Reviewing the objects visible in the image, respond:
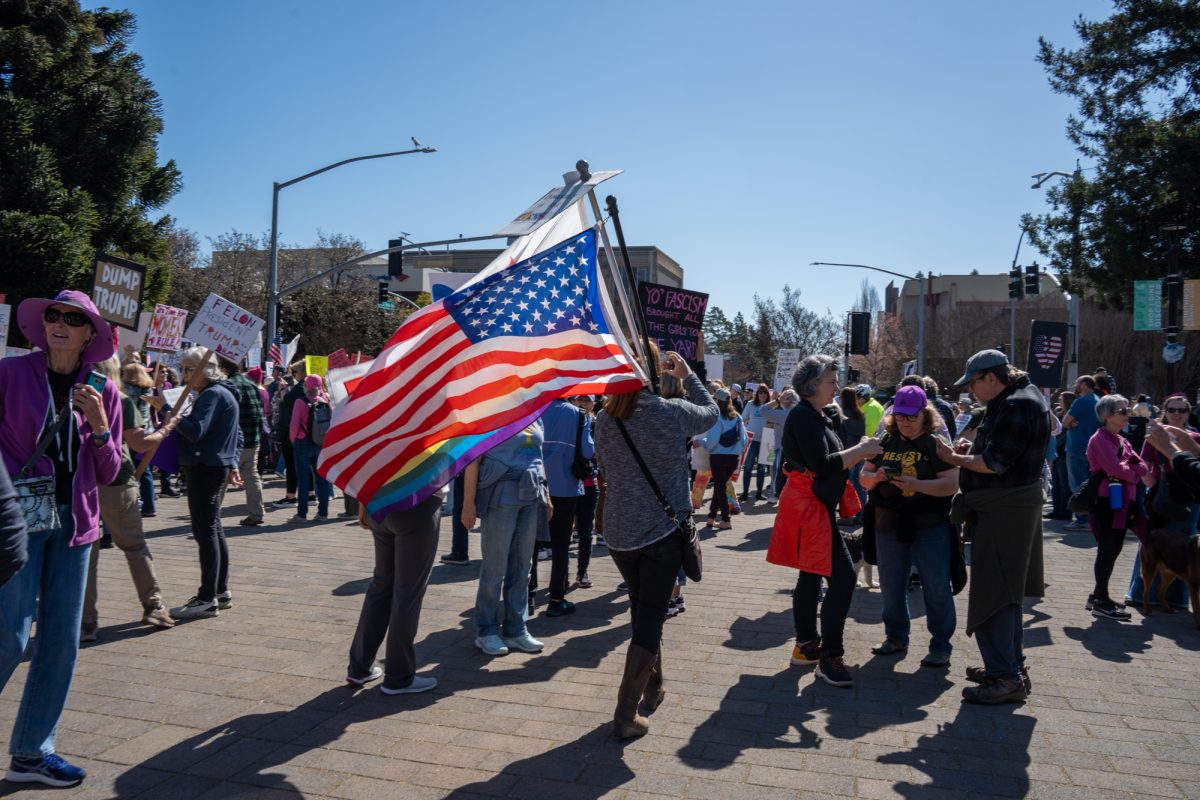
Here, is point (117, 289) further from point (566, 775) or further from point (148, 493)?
point (566, 775)

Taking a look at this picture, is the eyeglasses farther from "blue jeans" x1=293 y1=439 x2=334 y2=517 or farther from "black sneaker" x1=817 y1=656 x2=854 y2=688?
"blue jeans" x1=293 y1=439 x2=334 y2=517

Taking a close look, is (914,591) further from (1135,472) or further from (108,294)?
(108,294)

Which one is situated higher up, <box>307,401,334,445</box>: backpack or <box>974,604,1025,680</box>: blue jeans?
<box>307,401,334,445</box>: backpack

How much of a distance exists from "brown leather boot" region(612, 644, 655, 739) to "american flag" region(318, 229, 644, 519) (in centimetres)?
127

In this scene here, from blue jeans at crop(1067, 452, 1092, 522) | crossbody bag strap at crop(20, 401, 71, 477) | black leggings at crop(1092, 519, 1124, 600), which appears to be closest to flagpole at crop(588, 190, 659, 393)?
crossbody bag strap at crop(20, 401, 71, 477)

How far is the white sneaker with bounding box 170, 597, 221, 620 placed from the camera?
666 centimetres

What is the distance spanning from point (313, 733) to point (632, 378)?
93.3 inches

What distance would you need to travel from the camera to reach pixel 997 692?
5.17 m

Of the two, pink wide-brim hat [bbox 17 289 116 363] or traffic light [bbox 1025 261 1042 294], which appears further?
traffic light [bbox 1025 261 1042 294]

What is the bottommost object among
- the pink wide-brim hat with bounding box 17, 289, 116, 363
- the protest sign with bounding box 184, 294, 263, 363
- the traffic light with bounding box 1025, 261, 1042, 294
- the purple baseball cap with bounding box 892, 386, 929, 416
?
the purple baseball cap with bounding box 892, 386, 929, 416

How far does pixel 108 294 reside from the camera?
8297 mm

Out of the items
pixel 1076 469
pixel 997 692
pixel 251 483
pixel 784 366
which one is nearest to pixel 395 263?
pixel 784 366

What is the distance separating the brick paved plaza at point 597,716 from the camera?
159 inches

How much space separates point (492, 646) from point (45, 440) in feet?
10.1
